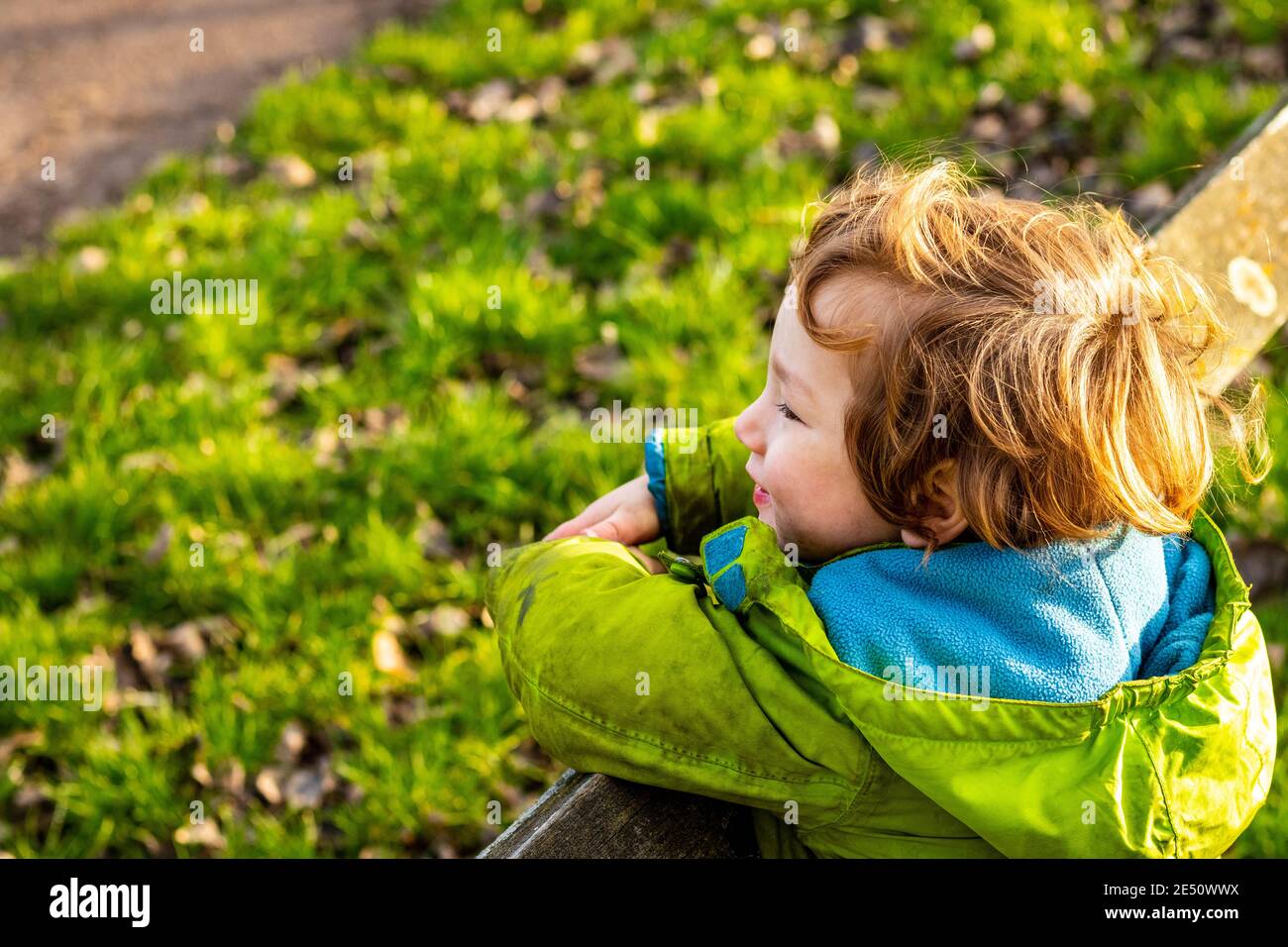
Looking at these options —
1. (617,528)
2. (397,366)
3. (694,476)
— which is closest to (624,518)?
(617,528)

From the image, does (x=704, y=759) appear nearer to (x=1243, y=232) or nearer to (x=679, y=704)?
(x=679, y=704)

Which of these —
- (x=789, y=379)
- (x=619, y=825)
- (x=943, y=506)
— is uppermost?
(x=789, y=379)

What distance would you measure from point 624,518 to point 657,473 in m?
0.09

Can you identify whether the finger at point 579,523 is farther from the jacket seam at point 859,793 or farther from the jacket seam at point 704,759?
the jacket seam at point 859,793

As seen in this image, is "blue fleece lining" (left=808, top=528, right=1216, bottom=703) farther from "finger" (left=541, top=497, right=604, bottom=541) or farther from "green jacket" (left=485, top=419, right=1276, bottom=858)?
"finger" (left=541, top=497, right=604, bottom=541)

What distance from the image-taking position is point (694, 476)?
2.00 m

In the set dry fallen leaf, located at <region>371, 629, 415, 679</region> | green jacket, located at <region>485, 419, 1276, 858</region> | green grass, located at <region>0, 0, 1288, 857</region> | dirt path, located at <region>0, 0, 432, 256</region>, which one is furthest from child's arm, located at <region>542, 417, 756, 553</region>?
dirt path, located at <region>0, 0, 432, 256</region>

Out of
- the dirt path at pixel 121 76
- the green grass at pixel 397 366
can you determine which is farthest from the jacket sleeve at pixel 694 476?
the dirt path at pixel 121 76

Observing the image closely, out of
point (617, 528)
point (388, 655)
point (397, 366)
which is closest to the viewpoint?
point (617, 528)

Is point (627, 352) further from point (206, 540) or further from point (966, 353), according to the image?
point (966, 353)

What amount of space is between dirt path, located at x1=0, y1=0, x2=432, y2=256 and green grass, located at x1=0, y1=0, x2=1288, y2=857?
0.43m
